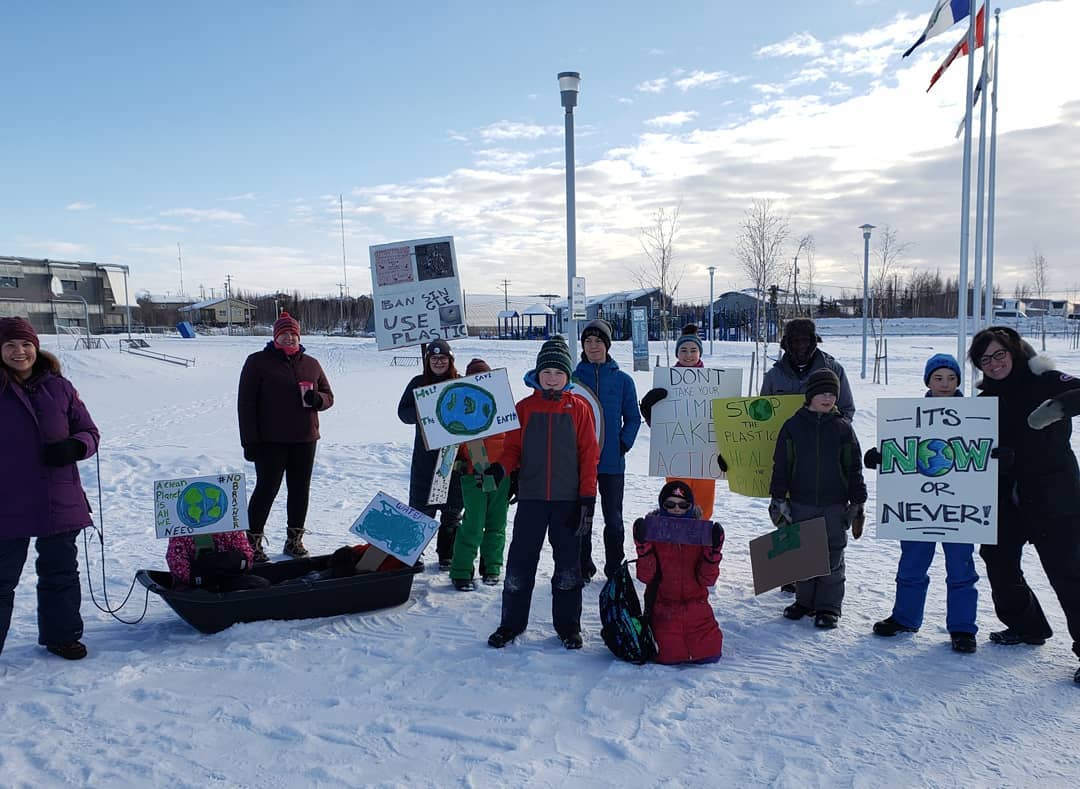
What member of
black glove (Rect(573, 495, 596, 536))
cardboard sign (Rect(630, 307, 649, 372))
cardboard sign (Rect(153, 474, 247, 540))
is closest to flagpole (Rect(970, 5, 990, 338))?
cardboard sign (Rect(630, 307, 649, 372))

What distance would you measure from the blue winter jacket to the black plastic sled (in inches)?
61.0

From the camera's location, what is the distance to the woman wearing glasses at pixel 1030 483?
385 cm

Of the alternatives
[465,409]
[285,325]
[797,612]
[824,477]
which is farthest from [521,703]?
[285,325]

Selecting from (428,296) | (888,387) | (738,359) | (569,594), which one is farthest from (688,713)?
(738,359)

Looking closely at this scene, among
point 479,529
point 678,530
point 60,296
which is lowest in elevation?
point 479,529

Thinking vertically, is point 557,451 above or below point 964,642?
above

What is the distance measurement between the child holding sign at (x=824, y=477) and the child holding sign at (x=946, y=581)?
18 cm

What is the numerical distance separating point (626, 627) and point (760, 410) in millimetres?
1968

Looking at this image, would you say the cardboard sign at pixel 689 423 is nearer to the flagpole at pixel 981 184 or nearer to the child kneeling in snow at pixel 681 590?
the child kneeling in snow at pixel 681 590

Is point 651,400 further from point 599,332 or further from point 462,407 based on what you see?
point 462,407

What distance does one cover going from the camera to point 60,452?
392cm

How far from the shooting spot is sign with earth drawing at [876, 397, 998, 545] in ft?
13.5

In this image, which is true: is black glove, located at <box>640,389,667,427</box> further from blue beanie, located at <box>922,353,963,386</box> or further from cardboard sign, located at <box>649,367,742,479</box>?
blue beanie, located at <box>922,353,963,386</box>

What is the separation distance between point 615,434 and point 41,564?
360 cm
